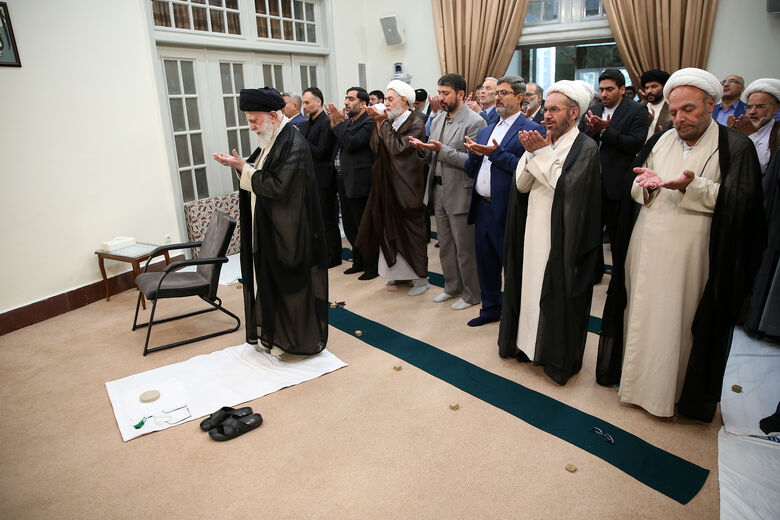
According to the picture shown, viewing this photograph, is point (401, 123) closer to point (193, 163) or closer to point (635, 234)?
point (635, 234)

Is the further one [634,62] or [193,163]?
[634,62]

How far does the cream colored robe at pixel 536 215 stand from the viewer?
2.66 metres

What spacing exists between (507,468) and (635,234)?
125cm

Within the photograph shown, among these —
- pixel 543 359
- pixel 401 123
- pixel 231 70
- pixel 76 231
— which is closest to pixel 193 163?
pixel 231 70

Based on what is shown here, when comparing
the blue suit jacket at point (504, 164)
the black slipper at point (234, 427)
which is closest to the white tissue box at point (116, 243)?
the black slipper at point (234, 427)

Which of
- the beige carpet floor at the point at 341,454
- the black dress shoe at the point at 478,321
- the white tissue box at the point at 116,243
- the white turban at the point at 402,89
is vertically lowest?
the beige carpet floor at the point at 341,454

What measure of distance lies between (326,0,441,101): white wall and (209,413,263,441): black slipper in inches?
214

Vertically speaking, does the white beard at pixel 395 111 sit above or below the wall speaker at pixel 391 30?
below

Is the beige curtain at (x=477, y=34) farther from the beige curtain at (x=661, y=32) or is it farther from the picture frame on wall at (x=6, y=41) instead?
the picture frame on wall at (x=6, y=41)

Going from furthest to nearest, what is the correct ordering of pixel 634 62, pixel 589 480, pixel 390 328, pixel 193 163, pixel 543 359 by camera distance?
pixel 634 62, pixel 193 163, pixel 390 328, pixel 543 359, pixel 589 480

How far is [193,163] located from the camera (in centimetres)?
553

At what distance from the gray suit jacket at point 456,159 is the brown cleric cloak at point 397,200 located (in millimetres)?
262

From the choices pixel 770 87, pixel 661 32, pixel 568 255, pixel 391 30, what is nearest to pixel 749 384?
pixel 568 255

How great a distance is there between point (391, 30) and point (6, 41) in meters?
5.01
